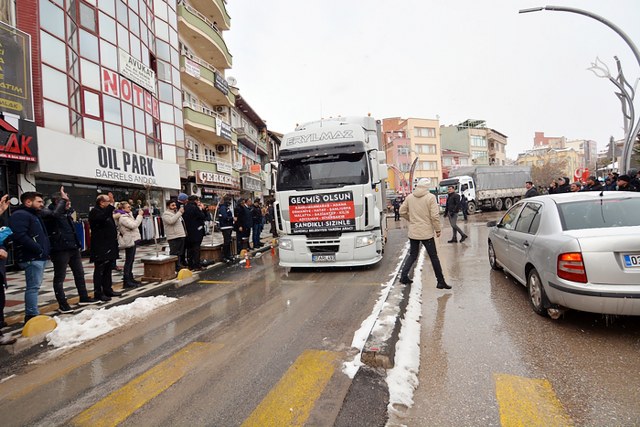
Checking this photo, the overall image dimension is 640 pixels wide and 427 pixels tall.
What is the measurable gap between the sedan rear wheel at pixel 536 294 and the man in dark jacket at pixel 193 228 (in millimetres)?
7246

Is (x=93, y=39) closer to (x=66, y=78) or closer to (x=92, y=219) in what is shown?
(x=66, y=78)

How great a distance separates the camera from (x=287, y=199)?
8094mm

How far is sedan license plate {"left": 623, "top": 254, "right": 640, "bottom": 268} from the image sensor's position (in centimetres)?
354

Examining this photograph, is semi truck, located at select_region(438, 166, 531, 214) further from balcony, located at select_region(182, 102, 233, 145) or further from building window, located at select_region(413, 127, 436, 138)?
building window, located at select_region(413, 127, 436, 138)

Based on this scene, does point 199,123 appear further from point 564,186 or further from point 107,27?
point 564,186

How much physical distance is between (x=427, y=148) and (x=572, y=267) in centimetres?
6046

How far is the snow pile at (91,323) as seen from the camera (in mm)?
4504

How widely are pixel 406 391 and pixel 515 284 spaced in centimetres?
408

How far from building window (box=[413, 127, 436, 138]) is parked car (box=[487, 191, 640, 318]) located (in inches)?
2295

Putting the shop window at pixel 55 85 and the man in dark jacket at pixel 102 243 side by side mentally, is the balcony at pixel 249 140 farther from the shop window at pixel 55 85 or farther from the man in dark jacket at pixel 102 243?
the man in dark jacket at pixel 102 243

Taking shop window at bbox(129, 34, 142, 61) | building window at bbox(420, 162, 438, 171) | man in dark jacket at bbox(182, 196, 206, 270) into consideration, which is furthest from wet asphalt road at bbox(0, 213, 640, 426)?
building window at bbox(420, 162, 438, 171)

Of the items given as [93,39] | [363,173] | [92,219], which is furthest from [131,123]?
[363,173]

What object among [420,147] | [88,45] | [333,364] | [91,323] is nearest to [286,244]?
[91,323]

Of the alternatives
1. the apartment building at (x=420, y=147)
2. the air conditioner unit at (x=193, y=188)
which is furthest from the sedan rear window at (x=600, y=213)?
the apartment building at (x=420, y=147)
